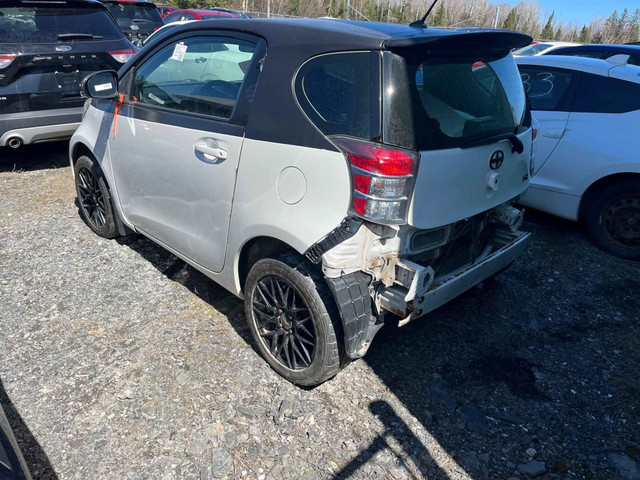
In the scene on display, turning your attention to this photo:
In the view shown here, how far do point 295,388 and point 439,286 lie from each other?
1.01 m

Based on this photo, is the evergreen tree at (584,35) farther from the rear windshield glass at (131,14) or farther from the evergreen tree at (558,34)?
the rear windshield glass at (131,14)

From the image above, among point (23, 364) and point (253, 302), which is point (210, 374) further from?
point (23, 364)

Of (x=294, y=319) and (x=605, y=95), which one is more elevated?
(x=605, y=95)

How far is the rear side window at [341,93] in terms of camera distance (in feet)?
7.62

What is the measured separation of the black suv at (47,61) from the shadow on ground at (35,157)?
2.95 feet

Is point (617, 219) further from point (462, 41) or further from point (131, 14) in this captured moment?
point (131, 14)

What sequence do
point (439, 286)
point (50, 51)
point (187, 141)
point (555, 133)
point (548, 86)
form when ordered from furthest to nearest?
point (50, 51)
point (548, 86)
point (555, 133)
point (187, 141)
point (439, 286)

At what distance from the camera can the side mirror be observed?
3.70m

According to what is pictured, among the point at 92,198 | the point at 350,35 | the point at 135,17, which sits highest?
the point at 350,35

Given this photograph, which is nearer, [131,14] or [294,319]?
[294,319]

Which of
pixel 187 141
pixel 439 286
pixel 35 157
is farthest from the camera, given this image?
pixel 35 157

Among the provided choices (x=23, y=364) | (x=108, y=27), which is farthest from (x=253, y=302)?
(x=108, y=27)

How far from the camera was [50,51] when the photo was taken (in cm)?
537

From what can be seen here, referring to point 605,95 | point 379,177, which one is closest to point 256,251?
point 379,177
